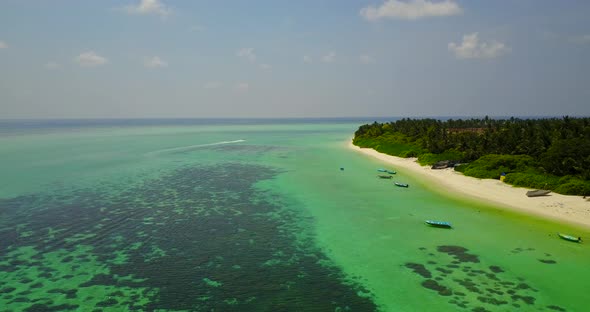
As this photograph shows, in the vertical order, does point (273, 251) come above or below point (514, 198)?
below

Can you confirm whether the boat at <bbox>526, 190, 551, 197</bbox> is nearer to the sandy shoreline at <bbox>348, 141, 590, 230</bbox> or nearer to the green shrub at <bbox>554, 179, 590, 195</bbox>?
the sandy shoreline at <bbox>348, 141, 590, 230</bbox>

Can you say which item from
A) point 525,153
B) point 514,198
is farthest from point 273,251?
point 525,153

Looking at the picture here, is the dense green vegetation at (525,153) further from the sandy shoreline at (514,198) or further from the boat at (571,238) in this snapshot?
the boat at (571,238)

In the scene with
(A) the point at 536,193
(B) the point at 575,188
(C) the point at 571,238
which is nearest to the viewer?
(C) the point at 571,238

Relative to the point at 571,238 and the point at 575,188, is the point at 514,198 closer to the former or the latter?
the point at 575,188

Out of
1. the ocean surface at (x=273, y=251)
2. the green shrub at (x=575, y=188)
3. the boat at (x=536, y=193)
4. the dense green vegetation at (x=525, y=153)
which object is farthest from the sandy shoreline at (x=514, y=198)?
the ocean surface at (x=273, y=251)

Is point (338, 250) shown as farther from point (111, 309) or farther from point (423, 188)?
point (423, 188)
